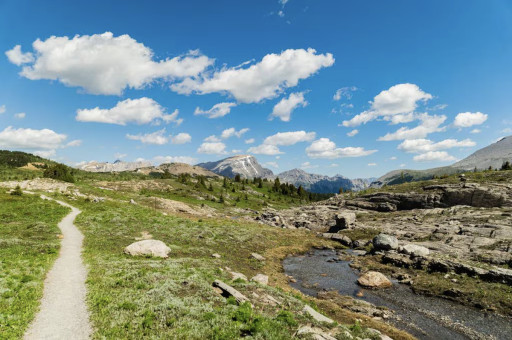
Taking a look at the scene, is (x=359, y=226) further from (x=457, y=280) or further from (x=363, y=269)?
(x=457, y=280)

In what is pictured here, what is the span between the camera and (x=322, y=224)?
9131 centimetres

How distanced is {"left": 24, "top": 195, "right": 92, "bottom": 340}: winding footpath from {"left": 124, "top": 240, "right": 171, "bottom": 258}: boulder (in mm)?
6078

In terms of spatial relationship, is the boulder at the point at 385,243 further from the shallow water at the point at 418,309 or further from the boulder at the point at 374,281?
the boulder at the point at 374,281

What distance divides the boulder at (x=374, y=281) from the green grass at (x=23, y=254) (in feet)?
124

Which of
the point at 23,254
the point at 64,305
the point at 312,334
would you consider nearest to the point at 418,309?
the point at 312,334

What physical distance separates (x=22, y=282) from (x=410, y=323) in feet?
120

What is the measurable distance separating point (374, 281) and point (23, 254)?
149ft

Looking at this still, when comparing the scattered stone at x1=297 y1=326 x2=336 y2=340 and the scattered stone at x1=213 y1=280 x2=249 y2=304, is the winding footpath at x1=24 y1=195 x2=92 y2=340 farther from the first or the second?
the scattered stone at x1=297 y1=326 x2=336 y2=340

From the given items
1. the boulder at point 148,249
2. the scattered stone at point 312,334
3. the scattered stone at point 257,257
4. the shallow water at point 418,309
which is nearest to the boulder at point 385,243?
the shallow water at point 418,309

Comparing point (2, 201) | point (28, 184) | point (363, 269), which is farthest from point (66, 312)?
point (28, 184)

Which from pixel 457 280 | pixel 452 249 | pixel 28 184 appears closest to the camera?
pixel 457 280

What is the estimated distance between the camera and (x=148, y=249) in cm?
3469

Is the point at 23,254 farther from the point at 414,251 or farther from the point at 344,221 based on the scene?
the point at 344,221

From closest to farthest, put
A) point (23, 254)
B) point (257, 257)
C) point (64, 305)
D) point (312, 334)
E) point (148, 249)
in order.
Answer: point (312, 334)
point (64, 305)
point (23, 254)
point (148, 249)
point (257, 257)
